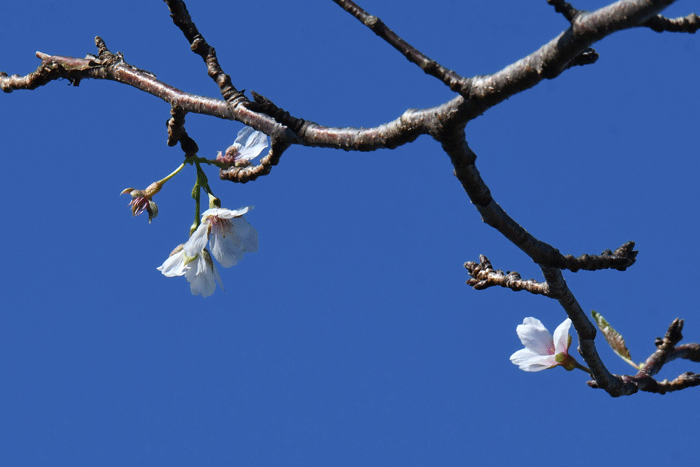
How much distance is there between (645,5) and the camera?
2.04 feet

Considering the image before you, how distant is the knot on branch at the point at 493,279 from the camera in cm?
113

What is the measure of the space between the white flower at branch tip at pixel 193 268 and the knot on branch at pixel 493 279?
56 cm

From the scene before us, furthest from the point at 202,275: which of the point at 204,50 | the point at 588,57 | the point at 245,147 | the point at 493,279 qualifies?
the point at 588,57

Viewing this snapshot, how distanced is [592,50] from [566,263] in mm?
333

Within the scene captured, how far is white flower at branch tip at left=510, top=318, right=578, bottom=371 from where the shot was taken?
1359mm

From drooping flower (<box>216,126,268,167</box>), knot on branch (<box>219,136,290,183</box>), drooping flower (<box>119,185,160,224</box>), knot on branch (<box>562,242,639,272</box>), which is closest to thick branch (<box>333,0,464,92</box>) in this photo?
knot on branch (<box>219,136,290,183</box>)

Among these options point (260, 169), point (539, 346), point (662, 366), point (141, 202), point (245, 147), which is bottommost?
point (662, 366)

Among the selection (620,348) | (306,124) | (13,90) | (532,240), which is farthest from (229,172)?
(620,348)

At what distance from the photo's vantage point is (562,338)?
4.46ft

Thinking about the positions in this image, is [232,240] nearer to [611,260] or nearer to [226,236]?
[226,236]

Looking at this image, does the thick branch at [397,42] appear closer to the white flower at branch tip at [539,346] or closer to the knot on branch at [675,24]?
the knot on branch at [675,24]

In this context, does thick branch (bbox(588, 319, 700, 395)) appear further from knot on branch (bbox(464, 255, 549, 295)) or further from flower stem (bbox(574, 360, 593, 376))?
knot on branch (bbox(464, 255, 549, 295))

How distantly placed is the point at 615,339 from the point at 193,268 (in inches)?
36.8

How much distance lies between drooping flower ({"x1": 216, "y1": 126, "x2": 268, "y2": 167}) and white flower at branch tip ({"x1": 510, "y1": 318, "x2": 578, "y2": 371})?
0.74 m
